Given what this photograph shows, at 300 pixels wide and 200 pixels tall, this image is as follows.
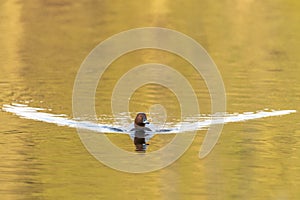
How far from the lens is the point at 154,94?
2044 cm

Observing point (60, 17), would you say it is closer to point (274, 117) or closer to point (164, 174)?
point (274, 117)

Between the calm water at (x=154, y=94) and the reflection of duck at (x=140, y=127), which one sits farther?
the reflection of duck at (x=140, y=127)

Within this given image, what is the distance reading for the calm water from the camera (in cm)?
1395

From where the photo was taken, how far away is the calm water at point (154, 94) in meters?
14.0

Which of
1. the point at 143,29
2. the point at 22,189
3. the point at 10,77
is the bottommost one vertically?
the point at 22,189

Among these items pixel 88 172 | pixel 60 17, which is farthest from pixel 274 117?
pixel 60 17

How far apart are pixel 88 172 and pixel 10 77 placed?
8.08 metres

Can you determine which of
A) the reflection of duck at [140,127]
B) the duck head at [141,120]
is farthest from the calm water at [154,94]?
the duck head at [141,120]

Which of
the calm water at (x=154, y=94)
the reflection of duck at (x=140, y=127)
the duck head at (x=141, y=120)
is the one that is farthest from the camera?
the duck head at (x=141, y=120)

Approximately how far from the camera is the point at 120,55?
26.5 meters

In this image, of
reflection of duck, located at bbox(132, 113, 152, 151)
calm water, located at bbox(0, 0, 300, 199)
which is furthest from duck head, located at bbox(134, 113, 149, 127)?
calm water, located at bbox(0, 0, 300, 199)

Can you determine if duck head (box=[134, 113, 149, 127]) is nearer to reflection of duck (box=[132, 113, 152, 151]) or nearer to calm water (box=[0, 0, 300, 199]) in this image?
reflection of duck (box=[132, 113, 152, 151])

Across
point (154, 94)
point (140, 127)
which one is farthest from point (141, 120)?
point (154, 94)

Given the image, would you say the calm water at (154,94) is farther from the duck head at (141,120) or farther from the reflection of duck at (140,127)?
the duck head at (141,120)
